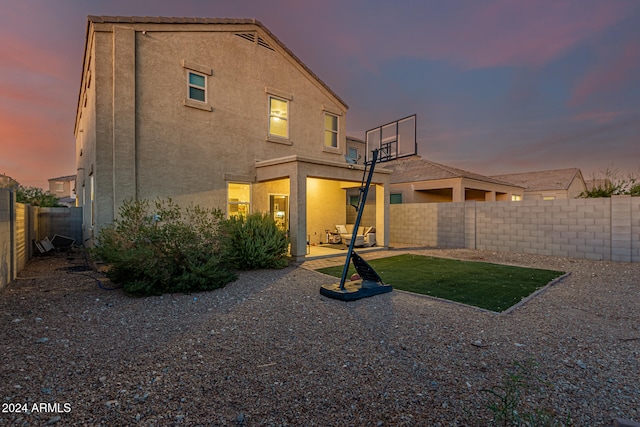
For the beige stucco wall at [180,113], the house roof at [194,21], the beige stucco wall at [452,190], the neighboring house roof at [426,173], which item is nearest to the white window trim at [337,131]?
the house roof at [194,21]

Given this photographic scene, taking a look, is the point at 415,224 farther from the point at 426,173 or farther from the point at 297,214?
the point at 426,173

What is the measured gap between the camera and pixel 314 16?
10969 mm

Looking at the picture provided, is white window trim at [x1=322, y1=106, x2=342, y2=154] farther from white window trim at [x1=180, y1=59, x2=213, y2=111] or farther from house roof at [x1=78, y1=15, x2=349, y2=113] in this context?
white window trim at [x1=180, y1=59, x2=213, y2=111]

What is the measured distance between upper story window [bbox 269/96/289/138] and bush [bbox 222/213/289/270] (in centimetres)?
511

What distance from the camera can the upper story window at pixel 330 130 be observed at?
14.3 meters

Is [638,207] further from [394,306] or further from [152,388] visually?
[152,388]

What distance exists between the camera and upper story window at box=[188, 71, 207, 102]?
33.2ft

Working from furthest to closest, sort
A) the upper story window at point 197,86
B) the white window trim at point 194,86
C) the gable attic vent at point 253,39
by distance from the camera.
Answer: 1. the gable attic vent at point 253,39
2. the upper story window at point 197,86
3. the white window trim at point 194,86

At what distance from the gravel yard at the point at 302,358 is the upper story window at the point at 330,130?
10233mm

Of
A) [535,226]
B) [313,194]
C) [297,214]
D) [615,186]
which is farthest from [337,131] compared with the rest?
[615,186]

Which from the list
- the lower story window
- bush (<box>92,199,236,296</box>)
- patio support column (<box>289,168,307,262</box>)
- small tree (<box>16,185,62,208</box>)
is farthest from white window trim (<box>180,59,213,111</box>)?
small tree (<box>16,185,62,208</box>)

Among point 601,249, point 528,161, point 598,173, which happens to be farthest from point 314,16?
point 528,161

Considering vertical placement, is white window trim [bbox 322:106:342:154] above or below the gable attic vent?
below

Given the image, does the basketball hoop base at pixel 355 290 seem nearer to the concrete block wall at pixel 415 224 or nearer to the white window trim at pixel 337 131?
the concrete block wall at pixel 415 224
